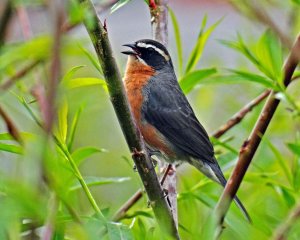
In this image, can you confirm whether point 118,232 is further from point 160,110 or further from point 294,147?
point 160,110

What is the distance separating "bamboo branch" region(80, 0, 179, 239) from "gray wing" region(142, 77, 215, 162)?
2061 mm

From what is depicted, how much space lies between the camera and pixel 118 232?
232cm

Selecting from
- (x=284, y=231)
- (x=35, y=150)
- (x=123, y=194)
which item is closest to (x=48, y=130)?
(x=35, y=150)

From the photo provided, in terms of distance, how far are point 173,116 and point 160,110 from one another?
10cm

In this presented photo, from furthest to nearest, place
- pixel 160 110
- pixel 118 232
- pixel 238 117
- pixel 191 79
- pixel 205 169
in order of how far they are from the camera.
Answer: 1. pixel 160 110
2. pixel 205 169
3. pixel 238 117
4. pixel 191 79
5. pixel 118 232

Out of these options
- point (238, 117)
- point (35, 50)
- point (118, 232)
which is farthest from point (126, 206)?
point (35, 50)

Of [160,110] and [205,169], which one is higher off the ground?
[160,110]

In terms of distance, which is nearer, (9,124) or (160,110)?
(9,124)

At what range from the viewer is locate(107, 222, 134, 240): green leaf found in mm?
2307

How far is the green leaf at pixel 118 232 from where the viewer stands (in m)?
2.31

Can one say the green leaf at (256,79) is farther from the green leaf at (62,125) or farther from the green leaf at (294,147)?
the green leaf at (62,125)

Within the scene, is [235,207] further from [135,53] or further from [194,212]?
[135,53]

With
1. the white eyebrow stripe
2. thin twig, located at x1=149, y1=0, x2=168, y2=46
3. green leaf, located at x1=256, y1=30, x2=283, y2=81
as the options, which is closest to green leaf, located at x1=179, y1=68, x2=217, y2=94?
green leaf, located at x1=256, y1=30, x2=283, y2=81

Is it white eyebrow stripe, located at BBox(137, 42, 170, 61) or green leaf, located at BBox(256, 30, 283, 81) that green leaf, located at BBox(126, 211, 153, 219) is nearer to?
green leaf, located at BBox(256, 30, 283, 81)
